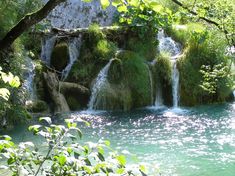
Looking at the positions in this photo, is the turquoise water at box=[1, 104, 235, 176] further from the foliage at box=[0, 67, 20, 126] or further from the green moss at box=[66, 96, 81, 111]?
the foliage at box=[0, 67, 20, 126]

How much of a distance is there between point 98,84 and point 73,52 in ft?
5.48

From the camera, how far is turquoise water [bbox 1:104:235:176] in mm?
7508

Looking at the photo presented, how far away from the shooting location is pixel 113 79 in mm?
14312

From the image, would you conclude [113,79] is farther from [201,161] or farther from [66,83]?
[201,161]

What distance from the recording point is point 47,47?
589 inches

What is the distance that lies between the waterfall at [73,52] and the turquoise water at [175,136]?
86.9 inches

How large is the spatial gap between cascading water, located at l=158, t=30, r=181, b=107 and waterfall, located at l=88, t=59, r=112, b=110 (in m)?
2.35

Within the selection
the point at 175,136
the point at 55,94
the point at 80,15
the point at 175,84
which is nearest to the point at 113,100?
the point at 55,94

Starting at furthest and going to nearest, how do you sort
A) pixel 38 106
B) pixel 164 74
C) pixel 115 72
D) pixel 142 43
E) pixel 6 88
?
pixel 142 43 → pixel 164 74 → pixel 115 72 → pixel 38 106 → pixel 6 88

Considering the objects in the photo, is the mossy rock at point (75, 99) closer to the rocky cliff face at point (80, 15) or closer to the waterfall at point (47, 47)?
the waterfall at point (47, 47)

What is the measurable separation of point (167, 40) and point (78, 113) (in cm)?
510

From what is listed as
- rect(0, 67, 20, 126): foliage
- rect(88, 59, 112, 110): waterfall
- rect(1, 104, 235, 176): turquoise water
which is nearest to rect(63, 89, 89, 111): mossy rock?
rect(88, 59, 112, 110): waterfall

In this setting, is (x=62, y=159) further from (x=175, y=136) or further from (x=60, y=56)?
(x=60, y=56)

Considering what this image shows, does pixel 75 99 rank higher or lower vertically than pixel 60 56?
lower
